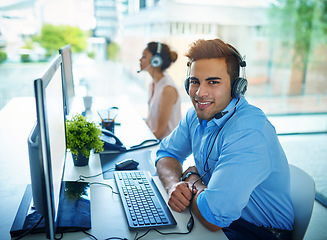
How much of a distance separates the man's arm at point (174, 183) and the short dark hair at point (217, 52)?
465 millimetres

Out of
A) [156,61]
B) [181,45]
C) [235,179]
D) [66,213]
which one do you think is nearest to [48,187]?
[66,213]

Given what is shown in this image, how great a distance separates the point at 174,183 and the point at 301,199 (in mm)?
495

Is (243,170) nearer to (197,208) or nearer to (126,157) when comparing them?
(197,208)

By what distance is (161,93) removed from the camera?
7.96ft

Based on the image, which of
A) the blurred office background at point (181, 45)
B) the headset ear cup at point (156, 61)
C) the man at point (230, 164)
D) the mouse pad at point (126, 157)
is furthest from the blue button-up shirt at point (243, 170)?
the blurred office background at point (181, 45)

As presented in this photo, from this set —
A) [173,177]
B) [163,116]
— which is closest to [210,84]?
[173,177]

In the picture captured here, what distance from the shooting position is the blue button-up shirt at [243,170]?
1.00 metres

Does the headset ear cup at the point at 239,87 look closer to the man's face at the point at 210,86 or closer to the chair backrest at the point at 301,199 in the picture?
the man's face at the point at 210,86

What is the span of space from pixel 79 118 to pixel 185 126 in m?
0.51

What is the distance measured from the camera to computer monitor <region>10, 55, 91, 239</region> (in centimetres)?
72

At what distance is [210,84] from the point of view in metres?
1.23

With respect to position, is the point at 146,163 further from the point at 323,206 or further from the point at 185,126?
the point at 323,206

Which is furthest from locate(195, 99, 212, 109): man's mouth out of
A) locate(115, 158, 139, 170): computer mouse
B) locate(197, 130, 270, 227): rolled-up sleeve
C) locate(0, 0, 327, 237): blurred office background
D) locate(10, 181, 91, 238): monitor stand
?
locate(0, 0, 327, 237): blurred office background

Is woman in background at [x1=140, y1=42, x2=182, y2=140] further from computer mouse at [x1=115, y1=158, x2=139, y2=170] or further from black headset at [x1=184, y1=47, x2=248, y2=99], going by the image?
black headset at [x1=184, y1=47, x2=248, y2=99]
